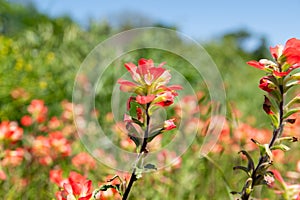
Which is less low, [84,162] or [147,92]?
[147,92]

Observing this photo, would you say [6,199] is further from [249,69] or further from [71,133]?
[249,69]

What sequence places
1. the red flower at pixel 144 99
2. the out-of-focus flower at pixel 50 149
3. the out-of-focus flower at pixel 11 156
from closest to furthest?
the red flower at pixel 144 99
the out-of-focus flower at pixel 11 156
the out-of-focus flower at pixel 50 149

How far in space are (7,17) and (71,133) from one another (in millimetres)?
4310

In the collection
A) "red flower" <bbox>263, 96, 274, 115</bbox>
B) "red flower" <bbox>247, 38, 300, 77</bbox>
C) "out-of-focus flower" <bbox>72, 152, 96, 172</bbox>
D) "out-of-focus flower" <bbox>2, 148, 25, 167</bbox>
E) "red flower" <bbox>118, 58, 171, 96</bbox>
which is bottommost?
"out-of-focus flower" <bbox>72, 152, 96, 172</bbox>

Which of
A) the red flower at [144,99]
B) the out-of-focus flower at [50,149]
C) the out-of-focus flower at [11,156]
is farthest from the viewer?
the out-of-focus flower at [50,149]

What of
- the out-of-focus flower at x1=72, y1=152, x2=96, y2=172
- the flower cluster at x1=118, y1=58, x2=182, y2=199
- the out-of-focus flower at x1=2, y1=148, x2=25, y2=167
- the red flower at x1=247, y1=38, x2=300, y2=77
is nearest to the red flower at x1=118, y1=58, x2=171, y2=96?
the flower cluster at x1=118, y1=58, x2=182, y2=199

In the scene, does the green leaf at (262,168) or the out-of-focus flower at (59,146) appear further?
the out-of-focus flower at (59,146)

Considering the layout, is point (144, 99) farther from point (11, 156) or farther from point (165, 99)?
point (11, 156)

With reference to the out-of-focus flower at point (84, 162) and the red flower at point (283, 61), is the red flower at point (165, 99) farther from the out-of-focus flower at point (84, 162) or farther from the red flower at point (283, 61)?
the out-of-focus flower at point (84, 162)

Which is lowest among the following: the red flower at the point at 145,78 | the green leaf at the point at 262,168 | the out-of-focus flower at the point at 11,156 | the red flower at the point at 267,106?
the out-of-focus flower at the point at 11,156

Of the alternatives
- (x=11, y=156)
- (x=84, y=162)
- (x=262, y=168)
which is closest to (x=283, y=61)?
(x=262, y=168)

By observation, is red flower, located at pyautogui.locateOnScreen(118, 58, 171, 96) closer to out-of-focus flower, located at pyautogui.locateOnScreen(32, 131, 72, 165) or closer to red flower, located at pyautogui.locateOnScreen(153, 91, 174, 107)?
red flower, located at pyautogui.locateOnScreen(153, 91, 174, 107)

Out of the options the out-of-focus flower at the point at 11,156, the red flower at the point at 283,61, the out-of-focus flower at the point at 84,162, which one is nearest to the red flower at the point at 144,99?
the red flower at the point at 283,61

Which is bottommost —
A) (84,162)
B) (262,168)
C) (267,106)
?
(84,162)
